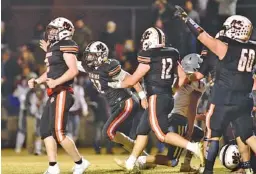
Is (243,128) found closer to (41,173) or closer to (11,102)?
(41,173)

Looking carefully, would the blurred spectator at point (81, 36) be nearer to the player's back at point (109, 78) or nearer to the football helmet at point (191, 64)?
the player's back at point (109, 78)

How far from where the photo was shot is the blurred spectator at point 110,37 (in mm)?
15164

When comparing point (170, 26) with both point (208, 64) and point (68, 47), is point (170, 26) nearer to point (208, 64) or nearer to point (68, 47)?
point (208, 64)

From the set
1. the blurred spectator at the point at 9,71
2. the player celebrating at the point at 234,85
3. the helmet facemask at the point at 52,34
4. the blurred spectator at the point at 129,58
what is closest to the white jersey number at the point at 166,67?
the player celebrating at the point at 234,85

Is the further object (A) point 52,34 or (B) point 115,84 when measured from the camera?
(B) point 115,84

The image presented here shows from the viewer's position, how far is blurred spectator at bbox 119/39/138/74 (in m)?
14.6

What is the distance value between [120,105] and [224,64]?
191 centimetres

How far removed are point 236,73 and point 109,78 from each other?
2004mm

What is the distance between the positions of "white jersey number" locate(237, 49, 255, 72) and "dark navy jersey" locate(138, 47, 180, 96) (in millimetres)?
992

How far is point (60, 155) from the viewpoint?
1424 centimetres

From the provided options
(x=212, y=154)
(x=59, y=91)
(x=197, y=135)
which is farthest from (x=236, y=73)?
(x=59, y=91)

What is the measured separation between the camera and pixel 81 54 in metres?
15.2

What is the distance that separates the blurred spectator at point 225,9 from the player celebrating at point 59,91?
4.74 meters

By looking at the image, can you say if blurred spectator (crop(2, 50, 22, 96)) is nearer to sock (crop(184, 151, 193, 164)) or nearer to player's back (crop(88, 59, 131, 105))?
player's back (crop(88, 59, 131, 105))
